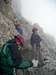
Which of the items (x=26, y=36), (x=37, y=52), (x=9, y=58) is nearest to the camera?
(x=9, y=58)

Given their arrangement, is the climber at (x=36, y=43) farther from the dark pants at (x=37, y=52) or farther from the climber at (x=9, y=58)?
the climber at (x=9, y=58)

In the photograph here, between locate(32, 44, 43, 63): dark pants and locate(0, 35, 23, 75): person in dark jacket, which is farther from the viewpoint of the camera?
locate(32, 44, 43, 63): dark pants

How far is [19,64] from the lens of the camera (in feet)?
33.1

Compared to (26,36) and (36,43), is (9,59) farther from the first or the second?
(26,36)

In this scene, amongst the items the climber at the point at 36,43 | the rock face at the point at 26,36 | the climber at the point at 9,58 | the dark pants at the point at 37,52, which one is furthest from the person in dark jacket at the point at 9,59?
the dark pants at the point at 37,52

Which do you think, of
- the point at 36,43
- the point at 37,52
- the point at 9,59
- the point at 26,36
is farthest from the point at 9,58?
the point at 26,36

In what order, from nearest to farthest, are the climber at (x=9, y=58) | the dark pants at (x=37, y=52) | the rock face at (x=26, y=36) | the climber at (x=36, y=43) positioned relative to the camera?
1. the climber at (x=9, y=58)
2. the rock face at (x=26, y=36)
3. the climber at (x=36, y=43)
4. the dark pants at (x=37, y=52)

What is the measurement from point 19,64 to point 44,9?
67.4 feet

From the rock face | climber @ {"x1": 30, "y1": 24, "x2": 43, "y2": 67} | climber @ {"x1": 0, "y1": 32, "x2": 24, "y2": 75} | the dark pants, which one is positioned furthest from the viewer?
the dark pants

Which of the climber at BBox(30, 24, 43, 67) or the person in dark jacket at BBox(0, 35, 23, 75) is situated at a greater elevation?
the climber at BBox(30, 24, 43, 67)

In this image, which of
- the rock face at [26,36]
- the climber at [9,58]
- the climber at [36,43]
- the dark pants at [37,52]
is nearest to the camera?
the climber at [9,58]

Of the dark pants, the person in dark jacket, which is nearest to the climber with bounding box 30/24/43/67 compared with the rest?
the dark pants

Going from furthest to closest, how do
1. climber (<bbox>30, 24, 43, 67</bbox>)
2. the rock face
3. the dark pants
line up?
1. the dark pants
2. climber (<bbox>30, 24, 43, 67</bbox>)
3. the rock face

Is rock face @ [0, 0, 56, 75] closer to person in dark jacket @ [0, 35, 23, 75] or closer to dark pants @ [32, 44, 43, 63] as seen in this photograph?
dark pants @ [32, 44, 43, 63]
